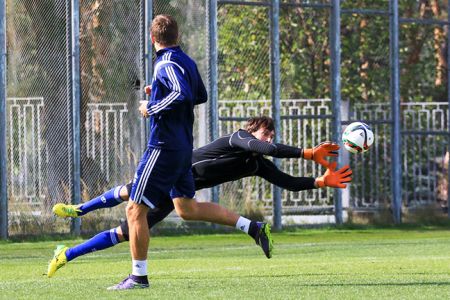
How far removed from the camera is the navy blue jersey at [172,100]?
10.3m

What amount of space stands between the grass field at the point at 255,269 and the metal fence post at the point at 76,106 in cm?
95

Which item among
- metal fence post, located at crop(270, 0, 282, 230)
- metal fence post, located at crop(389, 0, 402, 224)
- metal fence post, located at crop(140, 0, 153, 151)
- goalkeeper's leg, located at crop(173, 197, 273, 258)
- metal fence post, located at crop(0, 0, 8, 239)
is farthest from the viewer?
metal fence post, located at crop(389, 0, 402, 224)

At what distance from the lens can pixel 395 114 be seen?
2248 cm

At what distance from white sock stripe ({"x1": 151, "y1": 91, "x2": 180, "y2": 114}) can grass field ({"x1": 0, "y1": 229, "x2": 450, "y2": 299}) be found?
1.45 meters

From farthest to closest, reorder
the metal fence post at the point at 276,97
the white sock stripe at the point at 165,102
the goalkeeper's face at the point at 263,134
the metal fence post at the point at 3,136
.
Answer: the metal fence post at the point at 276,97 → the metal fence post at the point at 3,136 → the goalkeeper's face at the point at 263,134 → the white sock stripe at the point at 165,102

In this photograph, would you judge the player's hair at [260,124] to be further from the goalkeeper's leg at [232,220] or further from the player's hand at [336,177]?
the player's hand at [336,177]

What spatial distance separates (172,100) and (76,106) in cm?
909

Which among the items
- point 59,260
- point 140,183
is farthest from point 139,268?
point 59,260

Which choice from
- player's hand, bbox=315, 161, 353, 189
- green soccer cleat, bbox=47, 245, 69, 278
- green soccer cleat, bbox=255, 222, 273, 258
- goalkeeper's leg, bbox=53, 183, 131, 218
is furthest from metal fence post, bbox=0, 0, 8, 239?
player's hand, bbox=315, 161, 353, 189

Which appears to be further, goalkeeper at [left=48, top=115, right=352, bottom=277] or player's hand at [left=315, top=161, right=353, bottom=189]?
goalkeeper at [left=48, top=115, right=352, bottom=277]

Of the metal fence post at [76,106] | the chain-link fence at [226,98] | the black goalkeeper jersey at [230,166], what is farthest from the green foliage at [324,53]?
the black goalkeeper jersey at [230,166]

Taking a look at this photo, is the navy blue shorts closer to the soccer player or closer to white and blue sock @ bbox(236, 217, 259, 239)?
the soccer player

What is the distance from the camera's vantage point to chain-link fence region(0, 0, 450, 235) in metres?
19.0

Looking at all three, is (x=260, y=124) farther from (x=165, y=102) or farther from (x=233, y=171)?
(x=165, y=102)
